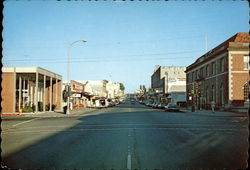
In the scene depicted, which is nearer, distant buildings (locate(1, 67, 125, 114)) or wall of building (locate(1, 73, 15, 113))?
wall of building (locate(1, 73, 15, 113))

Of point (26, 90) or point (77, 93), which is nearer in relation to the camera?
point (26, 90)

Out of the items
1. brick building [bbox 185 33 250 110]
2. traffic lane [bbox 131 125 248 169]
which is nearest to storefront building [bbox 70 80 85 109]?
brick building [bbox 185 33 250 110]

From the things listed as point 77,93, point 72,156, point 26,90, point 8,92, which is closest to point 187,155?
point 72,156

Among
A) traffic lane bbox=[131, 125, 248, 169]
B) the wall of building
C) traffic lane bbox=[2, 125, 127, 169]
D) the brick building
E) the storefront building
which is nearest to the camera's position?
traffic lane bbox=[131, 125, 248, 169]

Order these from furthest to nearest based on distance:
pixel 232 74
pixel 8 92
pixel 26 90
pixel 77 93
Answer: pixel 77 93 → pixel 232 74 → pixel 26 90 → pixel 8 92

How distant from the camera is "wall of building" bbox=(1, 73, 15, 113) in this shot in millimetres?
32544

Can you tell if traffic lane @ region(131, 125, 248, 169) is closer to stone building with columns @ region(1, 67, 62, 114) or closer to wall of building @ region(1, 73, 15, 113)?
stone building with columns @ region(1, 67, 62, 114)

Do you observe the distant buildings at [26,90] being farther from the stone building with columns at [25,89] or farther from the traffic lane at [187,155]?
the traffic lane at [187,155]

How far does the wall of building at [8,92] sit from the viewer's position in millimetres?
32544

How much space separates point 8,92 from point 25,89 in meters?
6.33

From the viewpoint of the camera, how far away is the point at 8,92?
1287 inches

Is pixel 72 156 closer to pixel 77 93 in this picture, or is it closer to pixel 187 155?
pixel 187 155

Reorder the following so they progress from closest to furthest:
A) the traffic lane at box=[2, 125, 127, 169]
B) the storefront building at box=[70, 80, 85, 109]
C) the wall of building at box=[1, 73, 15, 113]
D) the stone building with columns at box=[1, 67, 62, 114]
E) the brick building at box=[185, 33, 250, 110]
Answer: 1. the traffic lane at box=[2, 125, 127, 169]
2. the wall of building at box=[1, 73, 15, 113]
3. the stone building with columns at box=[1, 67, 62, 114]
4. the brick building at box=[185, 33, 250, 110]
5. the storefront building at box=[70, 80, 85, 109]

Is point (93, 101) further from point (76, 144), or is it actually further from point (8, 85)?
point (76, 144)
